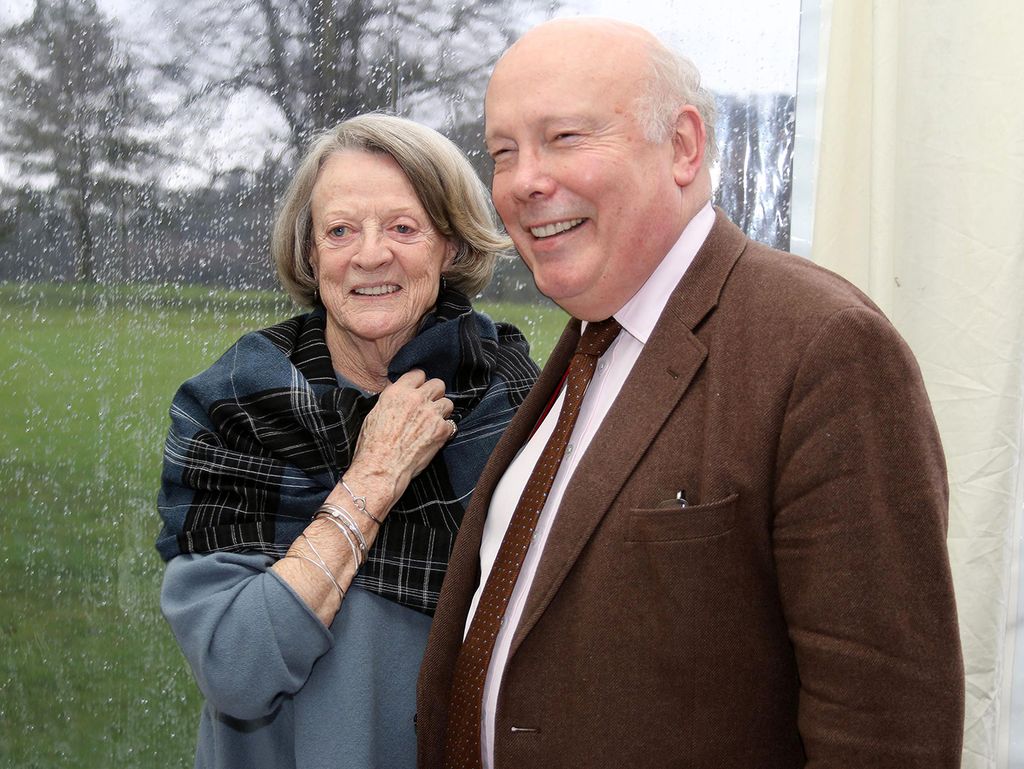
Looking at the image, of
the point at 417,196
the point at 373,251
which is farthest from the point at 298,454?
the point at 417,196

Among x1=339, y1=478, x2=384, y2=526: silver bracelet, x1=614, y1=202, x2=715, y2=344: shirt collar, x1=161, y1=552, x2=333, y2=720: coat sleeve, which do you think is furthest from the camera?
x1=339, y1=478, x2=384, y2=526: silver bracelet

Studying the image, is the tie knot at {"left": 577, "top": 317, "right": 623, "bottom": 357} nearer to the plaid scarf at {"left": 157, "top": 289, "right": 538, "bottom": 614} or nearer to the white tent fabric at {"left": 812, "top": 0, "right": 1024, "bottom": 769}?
the plaid scarf at {"left": 157, "top": 289, "right": 538, "bottom": 614}

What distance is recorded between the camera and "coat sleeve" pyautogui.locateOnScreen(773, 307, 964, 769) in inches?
34.6

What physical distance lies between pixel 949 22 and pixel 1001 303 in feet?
1.54

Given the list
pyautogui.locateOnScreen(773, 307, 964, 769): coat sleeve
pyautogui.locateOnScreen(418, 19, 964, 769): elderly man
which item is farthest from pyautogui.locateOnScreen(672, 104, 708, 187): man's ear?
pyautogui.locateOnScreen(773, 307, 964, 769): coat sleeve

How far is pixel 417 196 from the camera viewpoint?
62.2 inches

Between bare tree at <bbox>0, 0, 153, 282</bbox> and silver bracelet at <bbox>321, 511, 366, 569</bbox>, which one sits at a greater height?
bare tree at <bbox>0, 0, 153, 282</bbox>

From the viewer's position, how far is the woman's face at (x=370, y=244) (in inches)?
61.0

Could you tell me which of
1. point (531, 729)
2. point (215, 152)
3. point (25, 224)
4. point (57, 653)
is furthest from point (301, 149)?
point (531, 729)

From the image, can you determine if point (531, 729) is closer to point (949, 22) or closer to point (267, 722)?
point (267, 722)

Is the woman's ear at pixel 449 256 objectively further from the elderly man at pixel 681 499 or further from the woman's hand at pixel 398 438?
the elderly man at pixel 681 499

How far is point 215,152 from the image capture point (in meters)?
2.17

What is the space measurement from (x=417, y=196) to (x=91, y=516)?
3.66ft

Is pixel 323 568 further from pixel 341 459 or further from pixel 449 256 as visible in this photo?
pixel 449 256
